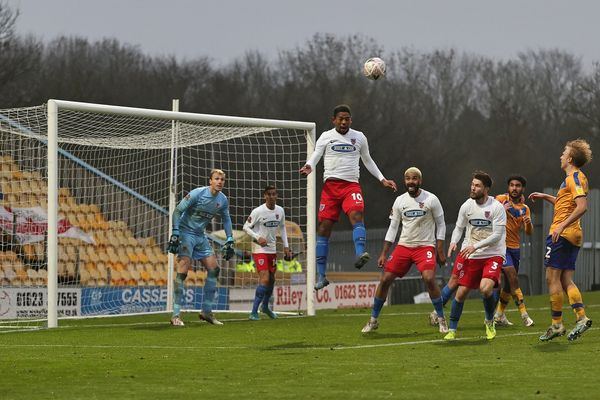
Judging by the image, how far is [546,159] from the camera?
64438 mm

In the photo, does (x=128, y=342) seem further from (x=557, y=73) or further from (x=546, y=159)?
(x=557, y=73)

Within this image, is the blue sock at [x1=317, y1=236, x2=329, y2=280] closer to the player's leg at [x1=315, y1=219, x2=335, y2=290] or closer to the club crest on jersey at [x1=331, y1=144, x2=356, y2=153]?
the player's leg at [x1=315, y1=219, x2=335, y2=290]

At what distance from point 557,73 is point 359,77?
16.5 m

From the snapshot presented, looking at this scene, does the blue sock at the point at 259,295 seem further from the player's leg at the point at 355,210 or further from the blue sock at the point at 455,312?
the blue sock at the point at 455,312

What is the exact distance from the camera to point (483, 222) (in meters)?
14.8

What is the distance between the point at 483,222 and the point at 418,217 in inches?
46.3

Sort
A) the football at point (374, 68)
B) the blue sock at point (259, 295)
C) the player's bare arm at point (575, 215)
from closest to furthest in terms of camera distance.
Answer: the player's bare arm at point (575, 215) < the football at point (374, 68) < the blue sock at point (259, 295)

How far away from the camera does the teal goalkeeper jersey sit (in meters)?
19.2

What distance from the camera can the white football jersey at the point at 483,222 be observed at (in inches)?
573


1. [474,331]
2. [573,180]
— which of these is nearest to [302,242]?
[474,331]

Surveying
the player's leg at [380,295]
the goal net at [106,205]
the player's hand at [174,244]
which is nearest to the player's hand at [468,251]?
the player's leg at [380,295]

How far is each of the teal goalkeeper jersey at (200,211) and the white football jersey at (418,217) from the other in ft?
13.5

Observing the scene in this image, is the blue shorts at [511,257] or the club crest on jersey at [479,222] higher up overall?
the club crest on jersey at [479,222]

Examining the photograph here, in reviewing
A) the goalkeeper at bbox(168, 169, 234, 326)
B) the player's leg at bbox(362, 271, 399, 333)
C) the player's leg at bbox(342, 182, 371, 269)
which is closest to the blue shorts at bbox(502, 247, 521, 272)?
the player's leg at bbox(362, 271, 399, 333)
